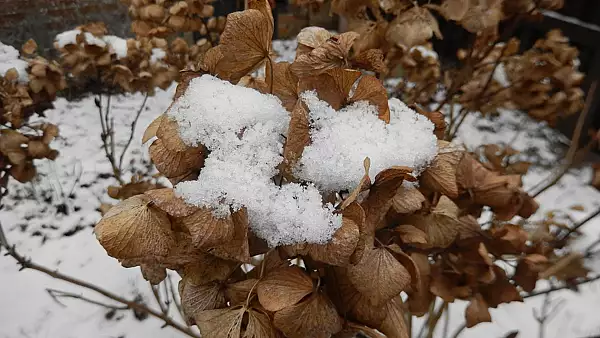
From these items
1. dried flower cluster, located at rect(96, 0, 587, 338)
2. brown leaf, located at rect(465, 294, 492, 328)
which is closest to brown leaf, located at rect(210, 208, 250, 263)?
dried flower cluster, located at rect(96, 0, 587, 338)

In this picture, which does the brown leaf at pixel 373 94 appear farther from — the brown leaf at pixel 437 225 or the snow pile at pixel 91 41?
the snow pile at pixel 91 41

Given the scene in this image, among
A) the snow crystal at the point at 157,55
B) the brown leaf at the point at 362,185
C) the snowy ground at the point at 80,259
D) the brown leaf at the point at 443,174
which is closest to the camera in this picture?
the brown leaf at the point at 362,185

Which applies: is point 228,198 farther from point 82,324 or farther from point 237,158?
point 82,324

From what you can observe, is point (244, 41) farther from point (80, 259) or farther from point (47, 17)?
point (80, 259)

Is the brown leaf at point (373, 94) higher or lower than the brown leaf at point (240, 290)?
higher

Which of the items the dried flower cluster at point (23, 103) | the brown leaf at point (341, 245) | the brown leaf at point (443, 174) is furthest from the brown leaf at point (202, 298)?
the dried flower cluster at point (23, 103)

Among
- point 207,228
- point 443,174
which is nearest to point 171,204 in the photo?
point 207,228
